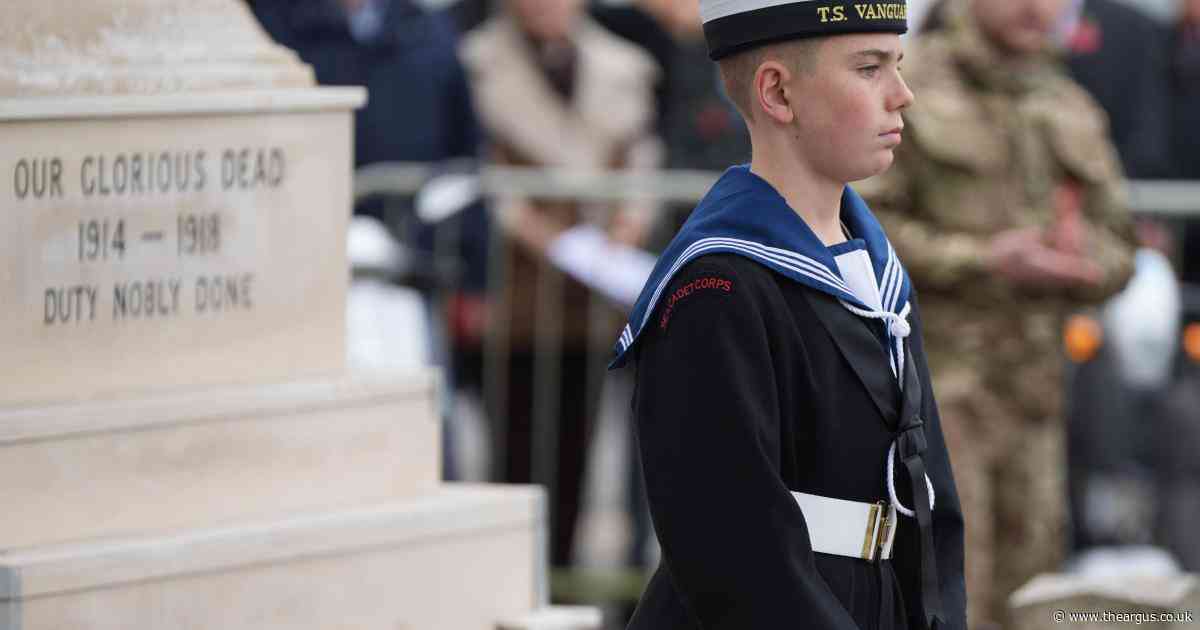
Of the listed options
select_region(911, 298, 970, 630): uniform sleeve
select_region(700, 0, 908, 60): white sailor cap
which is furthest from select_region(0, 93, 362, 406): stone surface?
select_region(911, 298, 970, 630): uniform sleeve

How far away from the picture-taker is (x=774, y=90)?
11.6ft

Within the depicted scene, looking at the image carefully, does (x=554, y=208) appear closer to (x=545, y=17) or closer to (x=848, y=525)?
(x=545, y=17)

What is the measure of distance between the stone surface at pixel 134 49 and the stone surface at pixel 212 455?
0.64 meters

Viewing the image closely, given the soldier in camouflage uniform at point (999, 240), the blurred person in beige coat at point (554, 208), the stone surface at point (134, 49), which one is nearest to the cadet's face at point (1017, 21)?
the soldier in camouflage uniform at point (999, 240)

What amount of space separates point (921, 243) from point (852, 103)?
3.11 m

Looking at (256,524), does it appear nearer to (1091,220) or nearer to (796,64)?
(796,64)

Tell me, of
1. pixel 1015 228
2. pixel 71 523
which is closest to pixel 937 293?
pixel 1015 228

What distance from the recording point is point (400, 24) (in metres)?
8.39

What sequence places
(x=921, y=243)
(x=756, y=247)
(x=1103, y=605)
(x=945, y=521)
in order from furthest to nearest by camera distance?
(x=921, y=243) → (x=1103, y=605) → (x=945, y=521) → (x=756, y=247)

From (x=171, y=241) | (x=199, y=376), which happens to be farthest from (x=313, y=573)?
(x=171, y=241)

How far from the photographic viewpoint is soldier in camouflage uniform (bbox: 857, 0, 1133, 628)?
21.7 ft

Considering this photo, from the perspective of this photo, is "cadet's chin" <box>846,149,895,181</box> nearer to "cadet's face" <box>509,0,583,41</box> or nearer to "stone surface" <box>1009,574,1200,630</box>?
"stone surface" <box>1009,574,1200,630</box>

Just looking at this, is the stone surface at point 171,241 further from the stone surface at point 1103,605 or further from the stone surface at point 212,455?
the stone surface at point 1103,605

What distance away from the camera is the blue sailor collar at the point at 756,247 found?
349 cm
